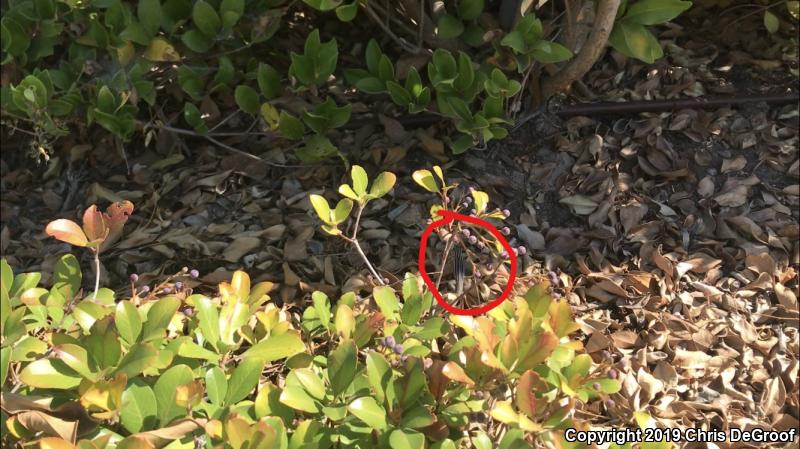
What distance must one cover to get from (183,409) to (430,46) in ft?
4.77

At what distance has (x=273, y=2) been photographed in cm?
205

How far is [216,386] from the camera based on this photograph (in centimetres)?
126

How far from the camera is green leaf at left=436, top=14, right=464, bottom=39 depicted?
205 centimetres

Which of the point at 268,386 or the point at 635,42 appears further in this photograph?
the point at 635,42

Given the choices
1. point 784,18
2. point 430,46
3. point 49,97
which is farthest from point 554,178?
point 49,97

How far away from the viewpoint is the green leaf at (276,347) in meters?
1.34

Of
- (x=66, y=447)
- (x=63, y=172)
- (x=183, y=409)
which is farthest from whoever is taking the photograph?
(x=63, y=172)

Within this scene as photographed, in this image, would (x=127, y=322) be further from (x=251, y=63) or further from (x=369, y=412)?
(x=251, y=63)

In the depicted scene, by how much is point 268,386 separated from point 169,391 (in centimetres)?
20

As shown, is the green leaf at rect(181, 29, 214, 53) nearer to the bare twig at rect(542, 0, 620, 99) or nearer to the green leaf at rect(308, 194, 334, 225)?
the green leaf at rect(308, 194, 334, 225)

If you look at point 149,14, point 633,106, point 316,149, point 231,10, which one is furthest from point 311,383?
point 633,106

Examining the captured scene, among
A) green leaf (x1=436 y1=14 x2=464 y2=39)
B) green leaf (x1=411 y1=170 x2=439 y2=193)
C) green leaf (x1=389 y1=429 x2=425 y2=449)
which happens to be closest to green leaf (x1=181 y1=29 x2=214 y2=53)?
green leaf (x1=436 y1=14 x2=464 y2=39)

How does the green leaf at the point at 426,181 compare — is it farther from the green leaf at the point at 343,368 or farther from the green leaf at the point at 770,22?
the green leaf at the point at 770,22

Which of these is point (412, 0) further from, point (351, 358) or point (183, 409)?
point (183, 409)
